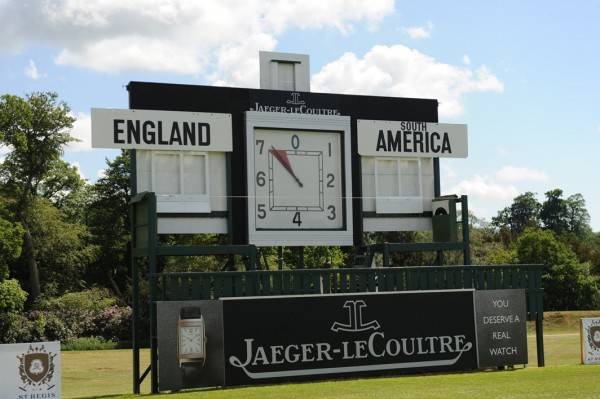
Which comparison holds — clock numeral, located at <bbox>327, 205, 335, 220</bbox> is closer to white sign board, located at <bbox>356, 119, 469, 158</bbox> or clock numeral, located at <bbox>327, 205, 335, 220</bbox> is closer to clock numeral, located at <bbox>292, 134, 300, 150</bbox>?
white sign board, located at <bbox>356, 119, 469, 158</bbox>

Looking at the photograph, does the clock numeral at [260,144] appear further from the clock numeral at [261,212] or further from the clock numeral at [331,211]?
the clock numeral at [331,211]

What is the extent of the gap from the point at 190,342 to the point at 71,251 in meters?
40.0

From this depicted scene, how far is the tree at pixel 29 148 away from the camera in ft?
182

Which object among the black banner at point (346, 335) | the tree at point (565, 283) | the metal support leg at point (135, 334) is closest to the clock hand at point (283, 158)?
the black banner at point (346, 335)

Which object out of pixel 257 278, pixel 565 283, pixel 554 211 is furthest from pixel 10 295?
pixel 554 211

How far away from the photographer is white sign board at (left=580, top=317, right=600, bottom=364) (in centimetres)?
2544

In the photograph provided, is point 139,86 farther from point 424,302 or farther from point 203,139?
point 424,302

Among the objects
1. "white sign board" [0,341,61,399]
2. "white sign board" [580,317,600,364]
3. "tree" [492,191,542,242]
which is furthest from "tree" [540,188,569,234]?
"white sign board" [0,341,61,399]

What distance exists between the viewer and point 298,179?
74.6 feet

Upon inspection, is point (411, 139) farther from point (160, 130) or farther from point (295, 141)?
point (160, 130)

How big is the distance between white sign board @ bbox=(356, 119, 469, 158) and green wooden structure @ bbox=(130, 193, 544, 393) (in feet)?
8.36

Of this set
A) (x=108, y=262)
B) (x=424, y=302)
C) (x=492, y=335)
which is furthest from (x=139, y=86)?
(x=108, y=262)

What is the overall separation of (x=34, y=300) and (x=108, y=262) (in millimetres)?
10317

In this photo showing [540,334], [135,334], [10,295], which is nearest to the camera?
[135,334]
